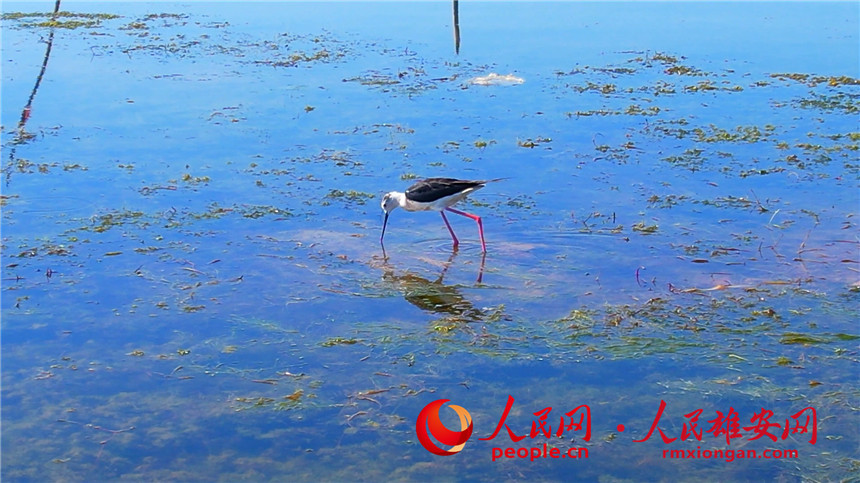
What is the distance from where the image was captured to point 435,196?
9195 mm

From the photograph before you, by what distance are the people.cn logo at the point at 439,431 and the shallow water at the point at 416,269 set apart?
0.06 metres

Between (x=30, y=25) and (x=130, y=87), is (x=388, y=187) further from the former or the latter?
(x=30, y=25)

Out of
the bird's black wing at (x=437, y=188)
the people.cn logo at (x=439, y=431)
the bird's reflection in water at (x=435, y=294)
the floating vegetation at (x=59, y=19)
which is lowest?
the bird's reflection in water at (x=435, y=294)

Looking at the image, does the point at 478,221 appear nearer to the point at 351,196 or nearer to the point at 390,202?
the point at 390,202

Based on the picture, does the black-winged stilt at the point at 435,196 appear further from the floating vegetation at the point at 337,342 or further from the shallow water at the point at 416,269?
the floating vegetation at the point at 337,342

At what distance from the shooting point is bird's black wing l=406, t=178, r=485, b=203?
9164mm

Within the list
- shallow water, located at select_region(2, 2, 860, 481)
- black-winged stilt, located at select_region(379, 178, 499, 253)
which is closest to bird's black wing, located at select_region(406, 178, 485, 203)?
black-winged stilt, located at select_region(379, 178, 499, 253)

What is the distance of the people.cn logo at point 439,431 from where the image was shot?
5566 millimetres

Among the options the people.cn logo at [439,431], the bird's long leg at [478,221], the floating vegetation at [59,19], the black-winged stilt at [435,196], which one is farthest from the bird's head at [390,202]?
the floating vegetation at [59,19]

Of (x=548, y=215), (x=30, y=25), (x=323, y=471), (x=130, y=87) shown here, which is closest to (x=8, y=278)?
(x=323, y=471)

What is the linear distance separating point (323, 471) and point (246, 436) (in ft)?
1.90

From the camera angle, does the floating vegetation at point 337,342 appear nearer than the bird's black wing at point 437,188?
Yes

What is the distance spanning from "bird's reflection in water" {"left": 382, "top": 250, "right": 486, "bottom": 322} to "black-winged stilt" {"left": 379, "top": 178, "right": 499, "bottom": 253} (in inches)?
30.9

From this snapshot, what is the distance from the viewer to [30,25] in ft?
73.0
